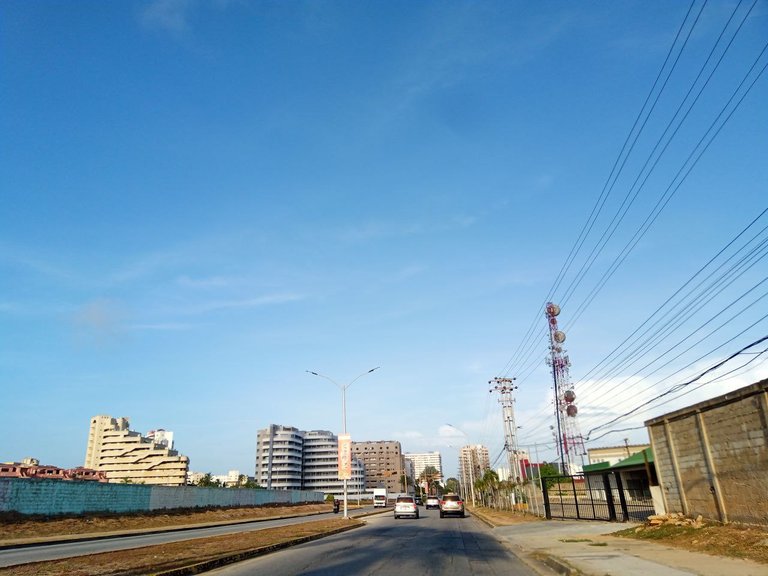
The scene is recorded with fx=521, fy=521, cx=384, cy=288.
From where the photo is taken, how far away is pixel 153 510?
4791cm

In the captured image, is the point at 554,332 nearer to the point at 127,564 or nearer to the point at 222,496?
the point at 222,496

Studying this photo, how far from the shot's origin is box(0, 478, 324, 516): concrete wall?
33188 mm

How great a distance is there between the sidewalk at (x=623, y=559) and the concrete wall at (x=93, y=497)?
A: 102ft

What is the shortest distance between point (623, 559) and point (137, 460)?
188921mm

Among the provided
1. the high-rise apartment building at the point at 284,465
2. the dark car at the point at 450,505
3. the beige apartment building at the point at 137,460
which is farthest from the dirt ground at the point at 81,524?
the high-rise apartment building at the point at 284,465

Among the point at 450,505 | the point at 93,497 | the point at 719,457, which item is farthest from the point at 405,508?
the point at 719,457

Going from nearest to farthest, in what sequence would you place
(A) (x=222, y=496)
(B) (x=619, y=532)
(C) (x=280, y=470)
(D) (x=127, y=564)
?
1. (D) (x=127, y=564)
2. (B) (x=619, y=532)
3. (A) (x=222, y=496)
4. (C) (x=280, y=470)

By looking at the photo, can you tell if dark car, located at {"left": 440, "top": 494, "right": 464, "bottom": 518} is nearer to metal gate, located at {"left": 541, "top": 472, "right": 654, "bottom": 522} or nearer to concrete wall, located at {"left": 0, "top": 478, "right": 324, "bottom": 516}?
metal gate, located at {"left": 541, "top": 472, "right": 654, "bottom": 522}

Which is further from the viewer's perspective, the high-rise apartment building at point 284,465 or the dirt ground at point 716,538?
the high-rise apartment building at point 284,465

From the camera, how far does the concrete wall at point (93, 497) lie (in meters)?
33.2

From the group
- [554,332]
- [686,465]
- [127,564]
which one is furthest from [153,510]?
[554,332]

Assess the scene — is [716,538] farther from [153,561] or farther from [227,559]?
[153,561]

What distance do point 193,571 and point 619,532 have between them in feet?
56.8

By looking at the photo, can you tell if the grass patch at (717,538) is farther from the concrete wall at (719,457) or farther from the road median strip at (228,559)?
the road median strip at (228,559)
